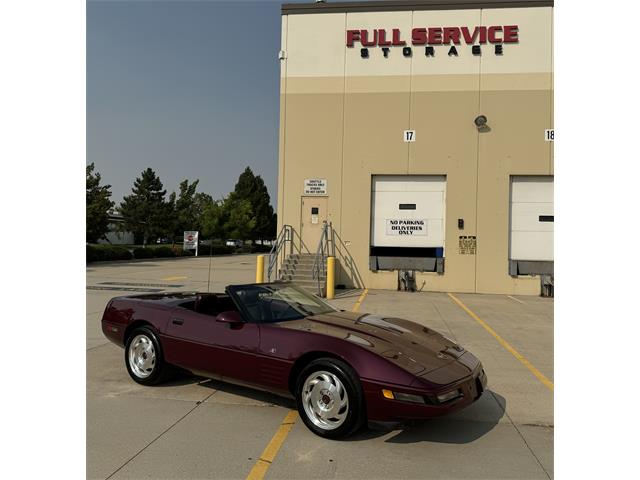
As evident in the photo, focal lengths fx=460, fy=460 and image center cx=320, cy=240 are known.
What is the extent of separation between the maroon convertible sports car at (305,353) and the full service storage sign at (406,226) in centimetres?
1147

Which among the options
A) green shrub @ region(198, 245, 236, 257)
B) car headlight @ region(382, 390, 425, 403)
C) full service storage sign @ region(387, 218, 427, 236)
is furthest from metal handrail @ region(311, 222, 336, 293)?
green shrub @ region(198, 245, 236, 257)

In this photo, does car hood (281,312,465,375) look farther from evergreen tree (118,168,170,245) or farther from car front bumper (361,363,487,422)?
evergreen tree (118,168,170,245)

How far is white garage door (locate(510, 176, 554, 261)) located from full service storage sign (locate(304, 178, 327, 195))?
21.5 feet

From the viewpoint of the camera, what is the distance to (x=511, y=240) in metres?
15.9

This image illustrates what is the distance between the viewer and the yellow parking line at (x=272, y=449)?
3150 mm

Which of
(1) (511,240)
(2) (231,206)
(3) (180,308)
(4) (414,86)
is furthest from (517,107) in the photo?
(2) (231,206)

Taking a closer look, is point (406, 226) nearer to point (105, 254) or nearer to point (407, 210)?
point (407, 210)

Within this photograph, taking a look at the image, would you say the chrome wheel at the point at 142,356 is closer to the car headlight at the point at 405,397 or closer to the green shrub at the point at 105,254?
the car headlight at the point at 405,397

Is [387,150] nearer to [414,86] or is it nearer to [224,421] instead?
[414,86]

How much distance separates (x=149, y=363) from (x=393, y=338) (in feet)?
8.89

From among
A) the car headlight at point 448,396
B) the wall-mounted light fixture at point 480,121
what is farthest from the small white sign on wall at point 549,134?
the car headlight at point 448,396

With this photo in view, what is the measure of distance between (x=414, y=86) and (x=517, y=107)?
3.57 meters

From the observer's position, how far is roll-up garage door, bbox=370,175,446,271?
1619 cm

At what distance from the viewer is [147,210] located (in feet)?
184
